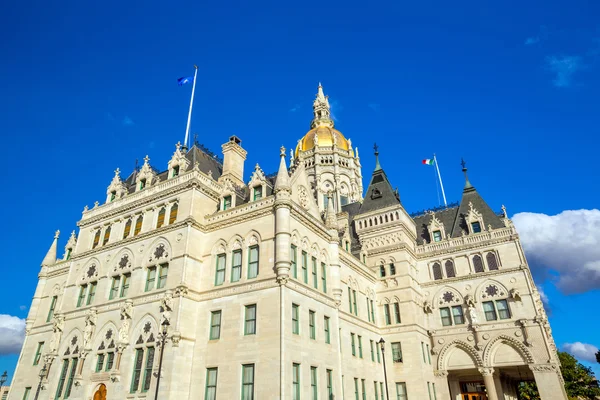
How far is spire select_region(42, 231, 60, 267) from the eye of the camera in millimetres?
41219

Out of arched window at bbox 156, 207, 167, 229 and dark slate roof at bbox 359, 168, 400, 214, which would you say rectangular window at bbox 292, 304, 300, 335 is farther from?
dark slate roof at bbox 359, 168, 400, 214

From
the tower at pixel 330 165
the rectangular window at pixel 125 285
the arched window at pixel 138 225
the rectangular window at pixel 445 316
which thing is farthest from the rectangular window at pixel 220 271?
the tower at pixel 330 165

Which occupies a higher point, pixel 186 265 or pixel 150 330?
pixel 186 265

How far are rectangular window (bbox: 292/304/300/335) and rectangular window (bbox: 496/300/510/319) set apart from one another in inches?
928

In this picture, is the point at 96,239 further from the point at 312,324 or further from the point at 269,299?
the point at 312,324

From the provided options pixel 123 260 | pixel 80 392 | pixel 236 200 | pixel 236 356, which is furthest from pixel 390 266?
pixel 80 392

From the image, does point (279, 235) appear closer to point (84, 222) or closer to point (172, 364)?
point (172, 364)

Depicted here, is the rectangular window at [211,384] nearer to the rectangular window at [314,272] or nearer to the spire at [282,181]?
the rectangular window at [314,272]

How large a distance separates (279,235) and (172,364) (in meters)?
10.0

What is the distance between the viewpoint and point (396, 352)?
38.8 meters

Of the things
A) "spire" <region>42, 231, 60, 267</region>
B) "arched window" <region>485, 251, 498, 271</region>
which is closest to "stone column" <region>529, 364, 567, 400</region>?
"arched window" <region>485, 251, 498, 271</region>

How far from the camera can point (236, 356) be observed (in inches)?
981

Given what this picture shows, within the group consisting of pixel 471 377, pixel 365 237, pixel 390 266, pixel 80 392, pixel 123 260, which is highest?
pixel 365 237

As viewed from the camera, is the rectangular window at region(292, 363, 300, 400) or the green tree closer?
the rectangular window at region(292, 363, 300, 400)
